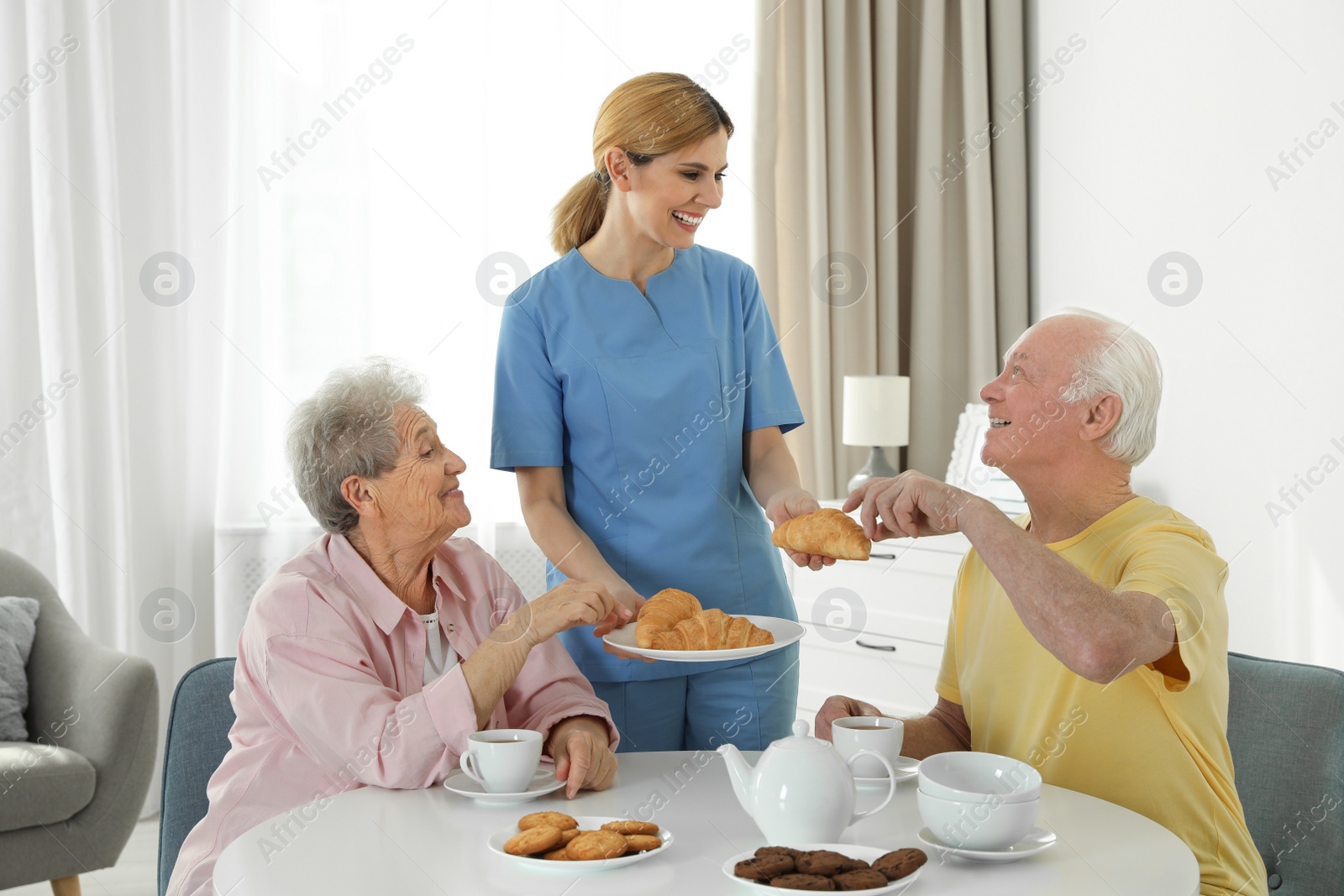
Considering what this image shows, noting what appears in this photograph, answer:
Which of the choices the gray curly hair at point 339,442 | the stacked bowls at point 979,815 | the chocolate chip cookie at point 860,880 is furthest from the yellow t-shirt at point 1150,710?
the gray curly hair at point 339,442

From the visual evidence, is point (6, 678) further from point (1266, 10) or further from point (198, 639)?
point (1266, 10)

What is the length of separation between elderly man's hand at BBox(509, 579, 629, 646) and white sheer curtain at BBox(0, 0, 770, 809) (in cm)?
230

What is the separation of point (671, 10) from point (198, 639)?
8.53ft

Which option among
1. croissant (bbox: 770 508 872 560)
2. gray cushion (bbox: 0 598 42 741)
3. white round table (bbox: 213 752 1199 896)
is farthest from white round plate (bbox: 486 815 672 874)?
gray cushion (bbox: 0 598 42 741)

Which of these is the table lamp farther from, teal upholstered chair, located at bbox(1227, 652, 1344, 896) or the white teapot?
the white teapot

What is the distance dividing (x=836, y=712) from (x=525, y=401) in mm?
734

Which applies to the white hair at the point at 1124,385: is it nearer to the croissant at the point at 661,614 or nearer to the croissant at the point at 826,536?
the croissant at the point at 826,536

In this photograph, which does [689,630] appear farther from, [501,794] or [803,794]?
[803,794]

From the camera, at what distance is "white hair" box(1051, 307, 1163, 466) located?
1.46 meters

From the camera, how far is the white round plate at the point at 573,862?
40.9 inches

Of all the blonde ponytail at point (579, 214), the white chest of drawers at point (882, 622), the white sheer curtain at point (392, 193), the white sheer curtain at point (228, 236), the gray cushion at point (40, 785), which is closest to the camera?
the blonde ponytail at point (579, 214)

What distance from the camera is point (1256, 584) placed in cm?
259

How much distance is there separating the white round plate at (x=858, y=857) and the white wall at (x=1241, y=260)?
1711 mm

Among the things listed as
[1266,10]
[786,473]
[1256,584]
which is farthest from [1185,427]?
[786,473]
